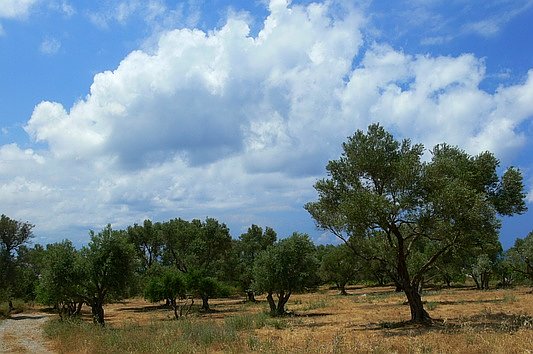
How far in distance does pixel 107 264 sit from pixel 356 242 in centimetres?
2073

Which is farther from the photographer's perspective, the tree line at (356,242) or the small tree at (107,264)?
the small tree at (107,264)

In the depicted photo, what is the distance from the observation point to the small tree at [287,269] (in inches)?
1698

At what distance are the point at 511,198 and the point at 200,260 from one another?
48.8m

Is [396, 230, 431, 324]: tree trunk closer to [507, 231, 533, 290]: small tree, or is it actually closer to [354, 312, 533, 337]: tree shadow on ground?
[354, 312, 533, 337]: tree shadow on ground

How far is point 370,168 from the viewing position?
95.8ft

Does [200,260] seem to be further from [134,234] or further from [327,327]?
[327,327]

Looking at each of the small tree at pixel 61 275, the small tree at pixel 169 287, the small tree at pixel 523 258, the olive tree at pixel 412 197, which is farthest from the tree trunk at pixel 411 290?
the small tree at pixel 523 258

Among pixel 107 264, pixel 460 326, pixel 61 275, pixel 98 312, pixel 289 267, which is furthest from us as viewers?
pixel 289 267

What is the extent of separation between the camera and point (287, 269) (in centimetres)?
4319

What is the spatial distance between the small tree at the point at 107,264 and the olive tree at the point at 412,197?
1767 cm

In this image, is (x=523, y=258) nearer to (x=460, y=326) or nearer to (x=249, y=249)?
(x=249, y=249)

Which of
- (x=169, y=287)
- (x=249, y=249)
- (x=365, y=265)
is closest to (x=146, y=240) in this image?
(x=249, y=249)

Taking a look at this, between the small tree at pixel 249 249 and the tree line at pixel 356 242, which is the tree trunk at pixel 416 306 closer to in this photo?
the tree line at pixel 356 242

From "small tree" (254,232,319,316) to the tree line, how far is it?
0.10m
